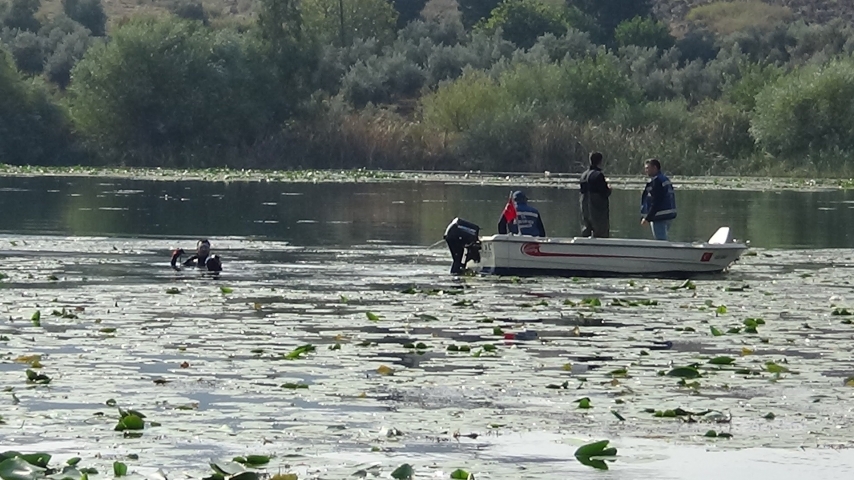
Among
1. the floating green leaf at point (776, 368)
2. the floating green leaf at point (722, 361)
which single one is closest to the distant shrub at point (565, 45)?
the floating green leaf at point (722, 361)

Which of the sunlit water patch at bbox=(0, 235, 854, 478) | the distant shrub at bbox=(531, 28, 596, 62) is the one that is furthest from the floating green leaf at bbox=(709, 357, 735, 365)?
the distant shrub at bbox=(531, 28, 596, 62)

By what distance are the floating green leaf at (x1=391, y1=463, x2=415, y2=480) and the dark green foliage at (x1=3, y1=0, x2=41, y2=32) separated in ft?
370

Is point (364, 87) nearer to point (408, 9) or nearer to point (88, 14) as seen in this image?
point (88, 14)

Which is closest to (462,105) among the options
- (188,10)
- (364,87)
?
(364,87)

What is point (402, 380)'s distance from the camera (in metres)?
16.4

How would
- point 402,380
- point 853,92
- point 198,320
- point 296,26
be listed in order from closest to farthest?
point 402,380, point 198,320, point 853,92, point 296,26

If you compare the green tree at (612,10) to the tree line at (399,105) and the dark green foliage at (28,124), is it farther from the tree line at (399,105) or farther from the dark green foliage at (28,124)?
the dark green foliage at (28,124)

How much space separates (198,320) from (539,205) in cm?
3193

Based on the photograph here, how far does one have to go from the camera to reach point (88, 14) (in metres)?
131

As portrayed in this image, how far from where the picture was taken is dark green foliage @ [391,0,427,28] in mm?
135625

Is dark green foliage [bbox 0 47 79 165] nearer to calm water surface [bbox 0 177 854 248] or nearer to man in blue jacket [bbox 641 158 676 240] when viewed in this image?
calm water surface [bbox 0 177 854 248]

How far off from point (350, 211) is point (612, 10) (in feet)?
256

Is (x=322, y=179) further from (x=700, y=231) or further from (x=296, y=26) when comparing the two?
(x=700, y=231)

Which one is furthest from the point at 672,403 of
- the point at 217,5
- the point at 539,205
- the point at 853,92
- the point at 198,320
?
the point at 217,5
